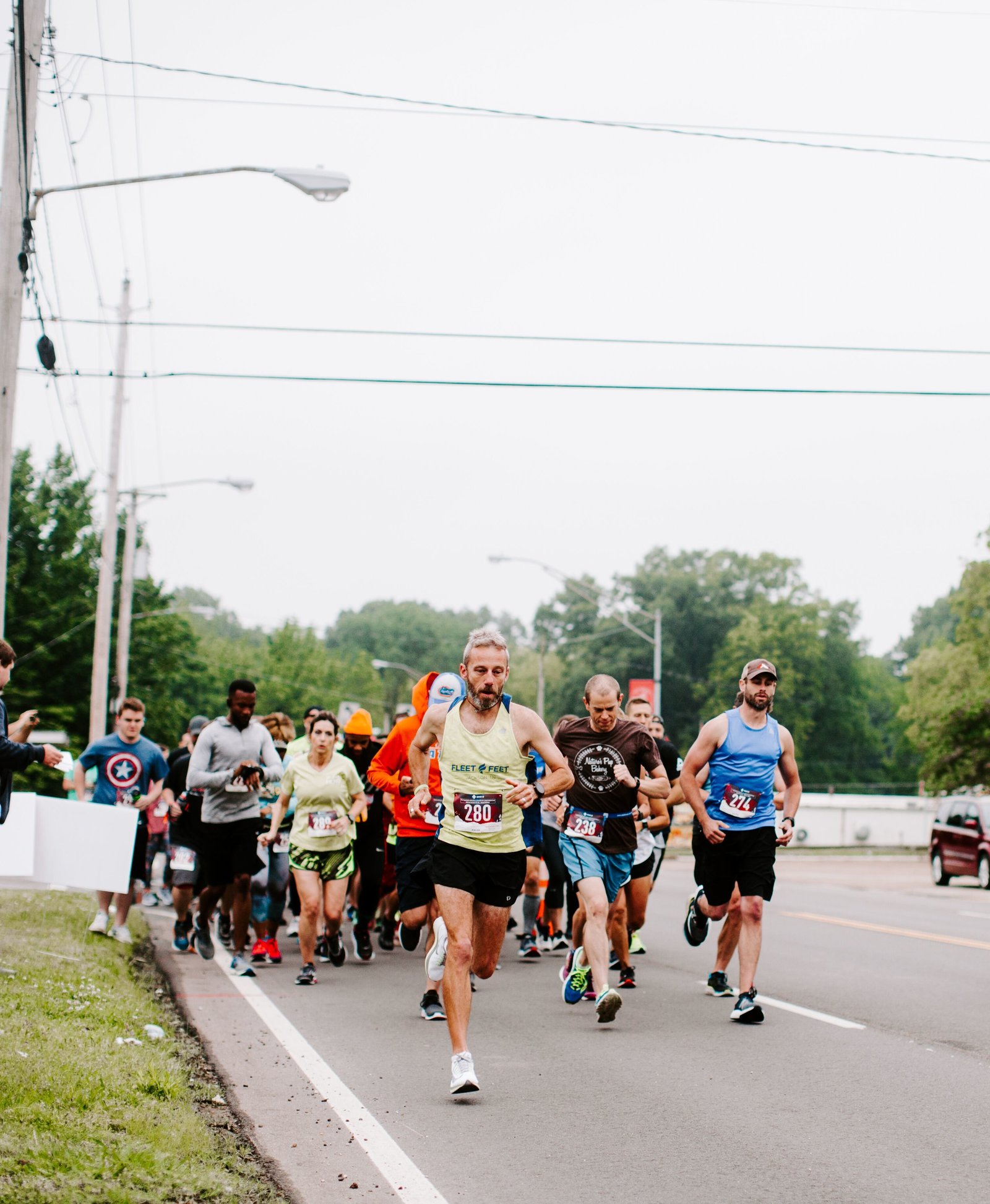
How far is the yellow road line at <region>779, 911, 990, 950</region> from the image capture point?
47.0 feet

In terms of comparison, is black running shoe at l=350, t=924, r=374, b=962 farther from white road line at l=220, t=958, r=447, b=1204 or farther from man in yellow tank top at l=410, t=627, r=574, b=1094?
man in yellow tank top at l=410, t=627, r=574, b=1094

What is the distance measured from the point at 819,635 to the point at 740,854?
3286 inches

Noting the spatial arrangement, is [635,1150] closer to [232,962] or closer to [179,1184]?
[179,1184]

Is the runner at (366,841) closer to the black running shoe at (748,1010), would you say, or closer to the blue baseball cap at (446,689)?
the blue baseball cap at (446,689)

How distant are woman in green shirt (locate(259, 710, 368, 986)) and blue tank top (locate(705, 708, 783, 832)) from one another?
3.04m

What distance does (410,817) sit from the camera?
31.4 feet

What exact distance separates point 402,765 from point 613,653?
79409 millimetres

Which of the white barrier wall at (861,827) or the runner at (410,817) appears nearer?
the runner at (410,817)

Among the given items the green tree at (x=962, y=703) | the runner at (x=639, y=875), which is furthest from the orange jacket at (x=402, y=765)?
the green tree at (x=962, y=703)

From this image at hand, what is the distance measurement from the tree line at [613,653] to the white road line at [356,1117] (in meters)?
28.8

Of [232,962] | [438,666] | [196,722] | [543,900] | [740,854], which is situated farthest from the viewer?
[438,666]

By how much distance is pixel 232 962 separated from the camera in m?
11.5

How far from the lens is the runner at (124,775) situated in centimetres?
1193

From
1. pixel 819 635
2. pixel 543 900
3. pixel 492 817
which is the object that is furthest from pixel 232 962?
pixel 819 635
